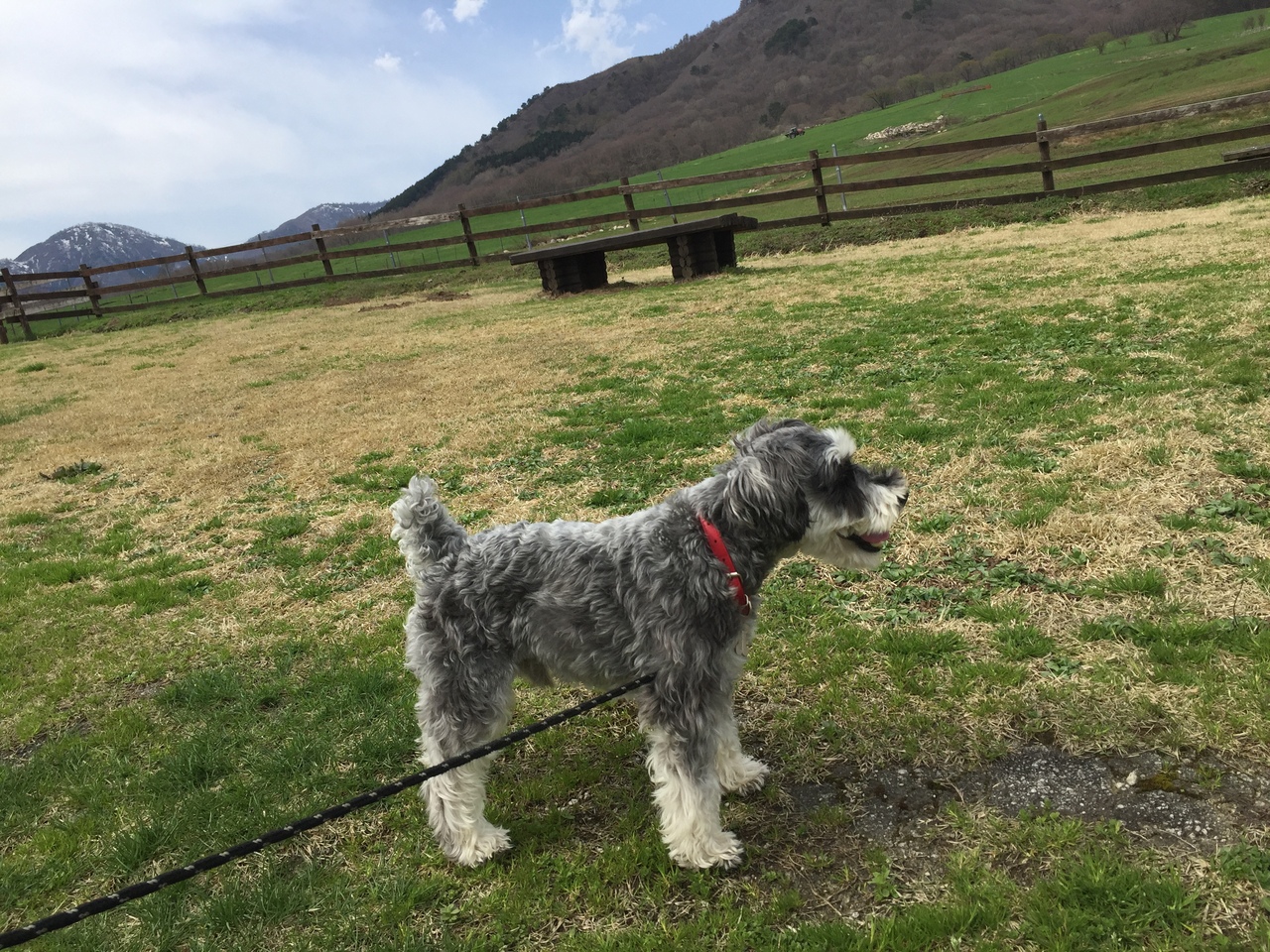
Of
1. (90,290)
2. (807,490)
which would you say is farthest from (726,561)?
(90,290)

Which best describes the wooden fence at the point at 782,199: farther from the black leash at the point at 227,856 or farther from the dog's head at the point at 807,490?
the black leash at the point at 227,856

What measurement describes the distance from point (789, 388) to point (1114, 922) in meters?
7.12

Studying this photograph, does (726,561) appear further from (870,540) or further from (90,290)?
(90,290)

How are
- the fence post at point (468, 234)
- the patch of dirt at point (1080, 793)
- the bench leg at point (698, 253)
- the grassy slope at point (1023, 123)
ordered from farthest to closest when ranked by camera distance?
the fence post at point (468, 234)
the grassy slope at point (1023, 123)
the bench leg at point (698, 253)
the patch of dirt at point (1080, 793)

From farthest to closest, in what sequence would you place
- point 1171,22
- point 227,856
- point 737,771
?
point 1171,22
point 737,771
point 227,856

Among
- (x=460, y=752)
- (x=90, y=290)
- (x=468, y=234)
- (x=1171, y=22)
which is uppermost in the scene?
(x=1171, y=22)

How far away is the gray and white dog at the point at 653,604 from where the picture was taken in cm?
312

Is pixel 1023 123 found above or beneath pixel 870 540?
above

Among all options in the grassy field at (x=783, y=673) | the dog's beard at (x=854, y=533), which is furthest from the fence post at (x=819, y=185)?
the dog's beard at (x=854, y=533)

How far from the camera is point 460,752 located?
10.9 feet

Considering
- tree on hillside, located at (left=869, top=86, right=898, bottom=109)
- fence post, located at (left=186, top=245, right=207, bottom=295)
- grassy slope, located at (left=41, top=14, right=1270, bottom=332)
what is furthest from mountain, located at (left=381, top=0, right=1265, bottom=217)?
fence post, located at (left=186, top=245, right=207, bottom=295)

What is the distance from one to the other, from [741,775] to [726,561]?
1.18m

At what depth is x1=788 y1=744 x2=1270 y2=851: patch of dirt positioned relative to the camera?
282cm

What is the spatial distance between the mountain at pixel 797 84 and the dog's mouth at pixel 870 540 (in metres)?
95.9
